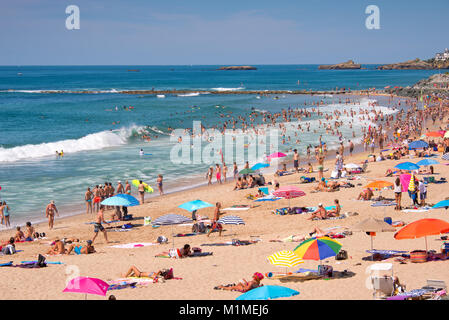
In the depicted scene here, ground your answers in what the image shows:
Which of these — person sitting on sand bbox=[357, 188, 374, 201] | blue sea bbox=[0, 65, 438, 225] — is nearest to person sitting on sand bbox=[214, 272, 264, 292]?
person sitting on sand bbox=[357, 188, 374, 201]

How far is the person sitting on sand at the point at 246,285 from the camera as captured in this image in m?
10.9

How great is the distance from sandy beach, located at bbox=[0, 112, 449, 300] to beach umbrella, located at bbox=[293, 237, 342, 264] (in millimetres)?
601

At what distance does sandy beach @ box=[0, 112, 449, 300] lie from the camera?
11.3 meters

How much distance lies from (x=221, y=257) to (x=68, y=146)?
30.0 metres

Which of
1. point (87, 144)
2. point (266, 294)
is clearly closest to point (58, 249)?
point (266, 294)

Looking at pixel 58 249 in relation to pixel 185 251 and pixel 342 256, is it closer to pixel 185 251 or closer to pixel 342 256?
pixel 185 251

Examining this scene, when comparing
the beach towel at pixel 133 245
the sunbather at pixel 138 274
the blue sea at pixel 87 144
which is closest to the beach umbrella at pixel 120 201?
the beach towel at pixel 133 245

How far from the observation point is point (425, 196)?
1839 centimetres

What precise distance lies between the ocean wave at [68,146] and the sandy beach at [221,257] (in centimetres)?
1850

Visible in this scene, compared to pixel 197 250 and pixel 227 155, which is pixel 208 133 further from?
pixel 197 250

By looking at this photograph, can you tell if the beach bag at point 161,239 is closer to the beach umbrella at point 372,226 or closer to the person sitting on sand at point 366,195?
the beach umbrella at point 372,226

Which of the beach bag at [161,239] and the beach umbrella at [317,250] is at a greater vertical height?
the beach umbrella at [317,250]

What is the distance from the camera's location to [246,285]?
11.0 m

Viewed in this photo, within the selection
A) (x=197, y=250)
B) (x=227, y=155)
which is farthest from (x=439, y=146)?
(x=197, y=250)
